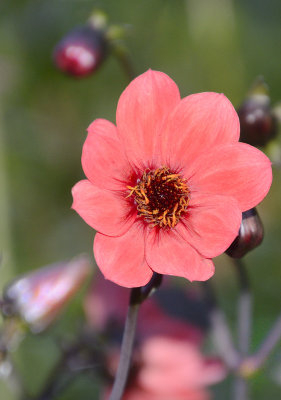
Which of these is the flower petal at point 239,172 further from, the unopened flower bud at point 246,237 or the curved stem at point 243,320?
the curved stem at point 243,320

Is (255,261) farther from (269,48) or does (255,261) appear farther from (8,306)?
(8,306)

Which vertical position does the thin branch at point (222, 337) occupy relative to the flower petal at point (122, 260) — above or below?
below

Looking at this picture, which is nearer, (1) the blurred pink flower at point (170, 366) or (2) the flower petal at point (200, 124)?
(2) the flower petal at point (200, 124)

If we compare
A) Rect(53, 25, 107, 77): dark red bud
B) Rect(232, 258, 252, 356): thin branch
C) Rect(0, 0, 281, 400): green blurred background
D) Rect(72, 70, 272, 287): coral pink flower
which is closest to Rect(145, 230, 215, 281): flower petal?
Rect(72, 70, 272, 287): coral pink flower

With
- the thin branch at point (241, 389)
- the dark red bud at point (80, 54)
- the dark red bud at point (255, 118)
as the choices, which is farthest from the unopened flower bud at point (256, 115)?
the thin branch at point (241, 389)

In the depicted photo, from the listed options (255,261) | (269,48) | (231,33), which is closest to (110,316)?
(255,261)

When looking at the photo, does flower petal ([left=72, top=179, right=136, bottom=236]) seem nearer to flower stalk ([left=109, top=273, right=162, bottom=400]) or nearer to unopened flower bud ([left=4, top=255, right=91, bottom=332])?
flower stalk ([left=109, top=273, right=162, bottom=400])

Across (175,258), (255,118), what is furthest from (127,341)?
(255,118)
